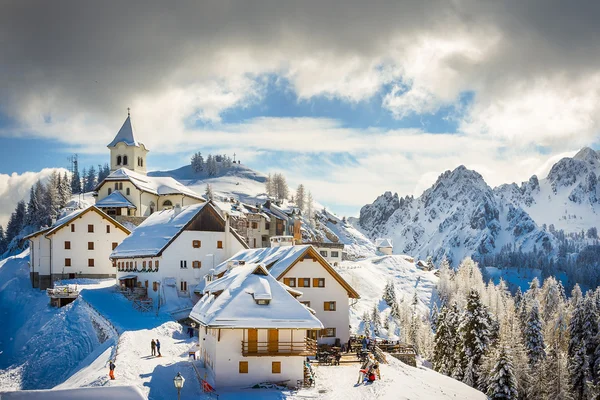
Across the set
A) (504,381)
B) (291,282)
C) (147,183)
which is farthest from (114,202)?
(504,381)

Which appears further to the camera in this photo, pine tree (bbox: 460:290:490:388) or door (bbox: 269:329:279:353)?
pine tree (bbox: 460:290:490:388)

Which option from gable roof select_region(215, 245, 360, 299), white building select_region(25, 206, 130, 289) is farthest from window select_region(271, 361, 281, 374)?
white building select_region(25, 206, 130, 289)

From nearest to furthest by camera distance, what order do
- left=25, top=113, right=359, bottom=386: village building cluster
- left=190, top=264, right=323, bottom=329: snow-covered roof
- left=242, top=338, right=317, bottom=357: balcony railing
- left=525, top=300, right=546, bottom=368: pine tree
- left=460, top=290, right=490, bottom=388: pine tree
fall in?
left=190, top=264, right=323, bottom=329: snow-covered roof < left=242, top=338, right=317, bottom=357: balcony railing < left=25, top=113, right=359, bottom=386: village building cluster < left=460, top=290, right=490, bottom=388: pine tree < left=525, top=300, right=546, bottom=368: pine tree

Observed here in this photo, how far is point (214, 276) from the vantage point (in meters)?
57.3

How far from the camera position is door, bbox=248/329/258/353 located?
115 feet

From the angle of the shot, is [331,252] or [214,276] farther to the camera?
[331,252]

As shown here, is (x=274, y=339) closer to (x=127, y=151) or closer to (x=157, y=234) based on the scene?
(x=157, y=234)

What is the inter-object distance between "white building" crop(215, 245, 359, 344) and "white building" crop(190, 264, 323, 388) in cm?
1389

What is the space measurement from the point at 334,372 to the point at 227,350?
350 inches

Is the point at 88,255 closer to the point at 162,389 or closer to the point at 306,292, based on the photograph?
the point at 306,292

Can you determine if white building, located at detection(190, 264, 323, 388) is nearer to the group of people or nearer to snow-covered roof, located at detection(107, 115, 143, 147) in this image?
the group of people

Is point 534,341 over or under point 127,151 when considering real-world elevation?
under

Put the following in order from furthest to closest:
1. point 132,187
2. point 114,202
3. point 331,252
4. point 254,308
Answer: point 331,252 → point 132,187 → point 114,202 → point 254,308

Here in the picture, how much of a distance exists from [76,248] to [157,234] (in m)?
13.1
